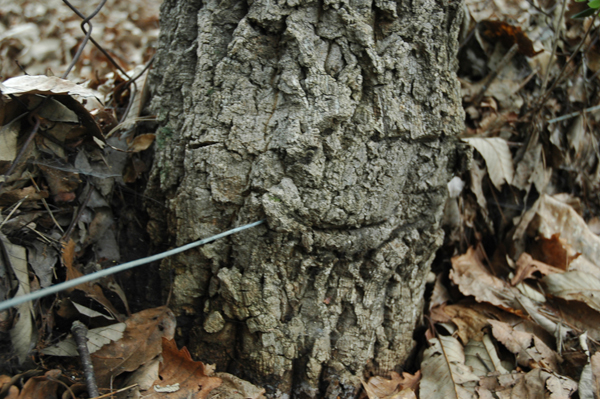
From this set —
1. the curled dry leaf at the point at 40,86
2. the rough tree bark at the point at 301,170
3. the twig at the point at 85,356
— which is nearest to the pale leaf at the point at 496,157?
the rough tree bark at the point at 301,170

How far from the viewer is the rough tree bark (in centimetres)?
125

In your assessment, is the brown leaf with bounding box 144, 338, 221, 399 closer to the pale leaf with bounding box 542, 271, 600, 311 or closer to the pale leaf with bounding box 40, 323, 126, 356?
the pale leaf with bounding box 40, 323, 126, 356

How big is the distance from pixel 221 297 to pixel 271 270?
206 millimetres

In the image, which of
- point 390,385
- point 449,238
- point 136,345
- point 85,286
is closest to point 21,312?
point 85,286

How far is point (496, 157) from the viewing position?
6.70ft

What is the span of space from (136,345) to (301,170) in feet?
2.57

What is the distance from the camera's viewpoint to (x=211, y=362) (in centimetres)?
143

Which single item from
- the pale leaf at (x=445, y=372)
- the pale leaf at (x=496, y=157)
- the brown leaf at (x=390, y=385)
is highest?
the pale leaf at (x=496, y=157)

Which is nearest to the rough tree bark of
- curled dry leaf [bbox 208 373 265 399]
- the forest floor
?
curled dry leaf [bbox 208 373 265 399]

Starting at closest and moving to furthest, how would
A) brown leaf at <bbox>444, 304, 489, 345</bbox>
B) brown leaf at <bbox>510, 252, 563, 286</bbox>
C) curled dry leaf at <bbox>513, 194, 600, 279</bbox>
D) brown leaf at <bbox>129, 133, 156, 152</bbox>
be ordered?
1. brown leaf at <bbox>129, 133, 156, 152</bbox>
2. brown leaf at <bbox>444, 304, 489, 345</bbox>
3. brown leaf at <bbox>510, 252, 563, 286</bbox>
4. curled dry leaf at <bbox>513, 194, 600, 279</bbox>

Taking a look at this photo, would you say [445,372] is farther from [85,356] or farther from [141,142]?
[141,142]

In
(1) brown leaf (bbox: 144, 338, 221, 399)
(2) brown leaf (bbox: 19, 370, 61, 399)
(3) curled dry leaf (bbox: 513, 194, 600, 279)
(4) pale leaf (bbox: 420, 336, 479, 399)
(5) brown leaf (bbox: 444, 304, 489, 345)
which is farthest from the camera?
(3) curled dry leaf (bbox: 513, 194, 600, 279)

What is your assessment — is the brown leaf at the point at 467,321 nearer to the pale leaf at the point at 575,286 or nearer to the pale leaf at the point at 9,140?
the pale leaf at the point at 575,286

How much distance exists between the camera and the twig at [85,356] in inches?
44.9
